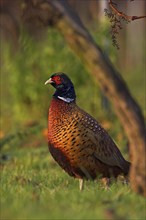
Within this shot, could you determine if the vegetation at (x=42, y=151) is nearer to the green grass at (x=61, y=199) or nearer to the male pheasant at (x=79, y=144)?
the green grass at (x=61, y=199)

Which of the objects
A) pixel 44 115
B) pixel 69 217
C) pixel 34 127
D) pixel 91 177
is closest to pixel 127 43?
pixel 44 115

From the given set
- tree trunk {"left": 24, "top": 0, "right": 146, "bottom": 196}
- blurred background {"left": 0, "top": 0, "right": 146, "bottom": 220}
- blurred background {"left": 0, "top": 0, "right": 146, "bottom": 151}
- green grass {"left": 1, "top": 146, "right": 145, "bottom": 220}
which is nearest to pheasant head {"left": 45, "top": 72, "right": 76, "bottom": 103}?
blurred background {"left": 0, "top": 0, "right": 146, "bottom": 220}

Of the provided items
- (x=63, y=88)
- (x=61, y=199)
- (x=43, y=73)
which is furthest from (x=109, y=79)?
(x=43, y=73)

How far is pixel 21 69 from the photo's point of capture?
14953mm

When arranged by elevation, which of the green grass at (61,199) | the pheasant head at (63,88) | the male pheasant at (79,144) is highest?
the pheasant head at (63,88)

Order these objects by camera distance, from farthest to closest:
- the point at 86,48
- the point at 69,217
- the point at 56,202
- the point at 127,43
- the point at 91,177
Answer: the point at 127,43, the point at 91,177, the point at 86,48, the point at 56,202, the point at 69,217

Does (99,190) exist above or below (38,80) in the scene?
below

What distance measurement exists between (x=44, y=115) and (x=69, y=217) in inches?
368

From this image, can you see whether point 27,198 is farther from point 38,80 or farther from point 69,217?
point 38,80

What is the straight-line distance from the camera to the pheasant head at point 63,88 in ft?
27.6

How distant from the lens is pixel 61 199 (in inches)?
259

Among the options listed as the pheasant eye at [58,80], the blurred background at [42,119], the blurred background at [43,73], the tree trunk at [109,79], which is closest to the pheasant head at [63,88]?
the pheasant eye at [58,80]

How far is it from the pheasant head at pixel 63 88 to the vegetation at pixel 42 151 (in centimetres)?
93

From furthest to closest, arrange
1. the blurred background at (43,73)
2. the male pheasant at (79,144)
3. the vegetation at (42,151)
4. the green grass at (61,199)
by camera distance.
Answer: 1. the blurred background at (43,73)
2. the male pheasant at (79,144)
3. the vegetation at (42,151)
4. the green grass at (61,199)
